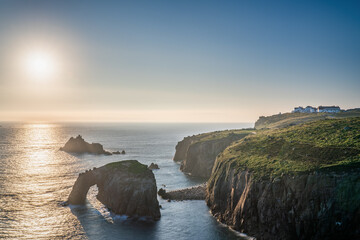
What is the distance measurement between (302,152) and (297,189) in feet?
44.9

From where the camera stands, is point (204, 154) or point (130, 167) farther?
point (204, 154)

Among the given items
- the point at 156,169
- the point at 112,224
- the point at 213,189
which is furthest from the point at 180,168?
the point at 112,224

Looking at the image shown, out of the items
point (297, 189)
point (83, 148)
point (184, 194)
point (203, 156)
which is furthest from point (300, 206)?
point (83, 148)

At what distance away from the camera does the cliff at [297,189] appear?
39188mm

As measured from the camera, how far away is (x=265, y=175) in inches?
1966

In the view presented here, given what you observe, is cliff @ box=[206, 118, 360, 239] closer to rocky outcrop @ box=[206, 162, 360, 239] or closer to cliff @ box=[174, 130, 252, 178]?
rocky outcrop @ box=[206, 162, 360, 239]

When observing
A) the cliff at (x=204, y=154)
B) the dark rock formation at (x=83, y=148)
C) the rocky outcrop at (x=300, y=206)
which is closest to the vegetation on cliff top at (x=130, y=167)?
the rocky outcrop at (x=300, y=206)

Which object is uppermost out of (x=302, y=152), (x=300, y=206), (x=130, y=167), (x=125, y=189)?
(x=302, y=152)

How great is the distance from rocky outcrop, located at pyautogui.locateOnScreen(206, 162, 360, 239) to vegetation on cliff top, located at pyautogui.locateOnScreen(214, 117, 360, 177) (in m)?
2.47

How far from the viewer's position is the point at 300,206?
42.1m

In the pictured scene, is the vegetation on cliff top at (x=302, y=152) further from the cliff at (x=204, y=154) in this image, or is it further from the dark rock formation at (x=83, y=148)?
the dark rock formation at (x=83, y=148)

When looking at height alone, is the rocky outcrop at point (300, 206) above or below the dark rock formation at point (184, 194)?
above

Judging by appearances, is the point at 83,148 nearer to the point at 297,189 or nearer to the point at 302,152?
the point at 302,152

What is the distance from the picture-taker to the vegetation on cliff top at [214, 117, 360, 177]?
46.0 m
